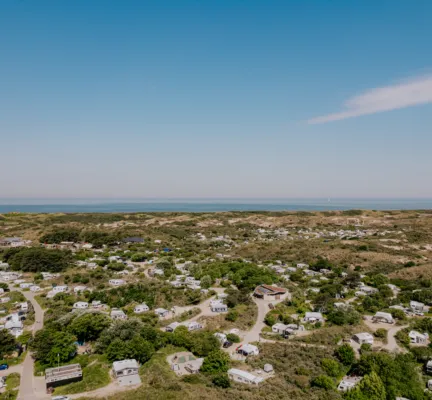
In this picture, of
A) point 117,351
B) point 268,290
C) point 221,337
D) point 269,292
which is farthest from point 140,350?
point 268,290

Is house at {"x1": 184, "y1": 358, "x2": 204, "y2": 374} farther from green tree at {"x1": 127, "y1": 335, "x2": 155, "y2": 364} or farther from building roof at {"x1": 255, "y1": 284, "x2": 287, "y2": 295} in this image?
building roof at {"x1": 255, "y1": 284, "x2": 287, "y2": 295}

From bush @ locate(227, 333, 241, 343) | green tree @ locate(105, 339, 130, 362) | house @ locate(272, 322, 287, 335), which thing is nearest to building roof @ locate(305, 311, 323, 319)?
house @ locate(272, 322, 287, 335)

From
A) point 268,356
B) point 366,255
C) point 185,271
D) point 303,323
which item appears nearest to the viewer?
point 268,356

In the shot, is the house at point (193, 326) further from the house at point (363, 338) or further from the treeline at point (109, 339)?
the house at point (363, 338)

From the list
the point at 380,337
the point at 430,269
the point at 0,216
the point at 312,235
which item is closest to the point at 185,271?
the point at 380,337

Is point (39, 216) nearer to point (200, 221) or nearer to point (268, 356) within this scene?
point (200, 221)

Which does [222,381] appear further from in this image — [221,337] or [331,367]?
[331,367]
